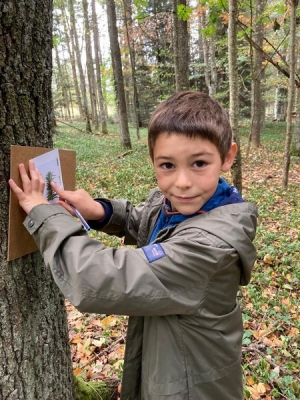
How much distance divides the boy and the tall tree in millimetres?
209

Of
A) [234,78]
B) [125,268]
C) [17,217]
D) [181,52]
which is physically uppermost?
[181,52]

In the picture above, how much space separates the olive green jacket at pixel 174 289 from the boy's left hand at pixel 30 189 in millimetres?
63

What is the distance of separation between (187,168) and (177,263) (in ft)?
1.37

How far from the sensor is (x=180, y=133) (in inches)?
A: 52.5

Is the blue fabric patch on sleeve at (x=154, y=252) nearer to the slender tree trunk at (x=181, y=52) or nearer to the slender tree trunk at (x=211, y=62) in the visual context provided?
the slender tree trunk at (x=181, y=52)

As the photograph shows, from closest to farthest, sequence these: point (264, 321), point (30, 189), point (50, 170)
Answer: point (30, 189), point (50, 170), point (264, 321)

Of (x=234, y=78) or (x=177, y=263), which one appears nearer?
(x=177, y=263)

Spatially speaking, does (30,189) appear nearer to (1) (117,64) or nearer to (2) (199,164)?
(2) (199,164)

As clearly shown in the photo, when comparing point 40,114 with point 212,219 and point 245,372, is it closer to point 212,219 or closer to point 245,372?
point 212,219

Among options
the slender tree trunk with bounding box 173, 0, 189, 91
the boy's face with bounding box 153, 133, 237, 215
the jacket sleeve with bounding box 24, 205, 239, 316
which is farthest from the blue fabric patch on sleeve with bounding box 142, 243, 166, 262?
the slender tree trunk with bounding box 173, 0, 189, 91

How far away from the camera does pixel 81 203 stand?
1609mm

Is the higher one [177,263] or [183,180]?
[183,180]

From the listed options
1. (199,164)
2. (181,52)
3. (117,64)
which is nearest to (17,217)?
(199,164)

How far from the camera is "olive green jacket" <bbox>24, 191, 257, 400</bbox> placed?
112 cm
